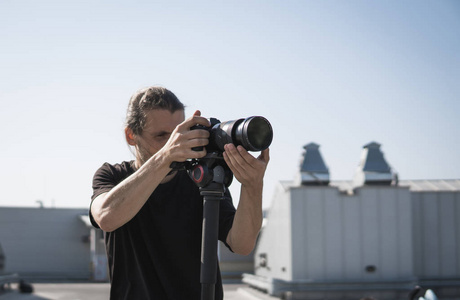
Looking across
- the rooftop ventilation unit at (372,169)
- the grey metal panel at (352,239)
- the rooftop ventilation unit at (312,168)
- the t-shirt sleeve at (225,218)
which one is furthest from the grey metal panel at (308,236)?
the t-shirt sleeve at (225,218)

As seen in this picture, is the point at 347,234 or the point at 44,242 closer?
the point at 347,234

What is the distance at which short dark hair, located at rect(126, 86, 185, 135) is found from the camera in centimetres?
221

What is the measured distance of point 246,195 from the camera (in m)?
2.04

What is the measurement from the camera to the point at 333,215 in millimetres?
16578

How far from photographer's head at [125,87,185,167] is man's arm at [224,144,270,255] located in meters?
0.43

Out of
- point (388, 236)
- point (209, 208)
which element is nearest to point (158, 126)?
point (209, 208)

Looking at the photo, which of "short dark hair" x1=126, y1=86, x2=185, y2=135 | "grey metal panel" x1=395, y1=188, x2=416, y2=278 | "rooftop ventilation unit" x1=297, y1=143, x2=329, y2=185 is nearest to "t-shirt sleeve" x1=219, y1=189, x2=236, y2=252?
"short dark hair" x1=126, y1=86, x2=185, y2=135

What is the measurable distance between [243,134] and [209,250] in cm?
42

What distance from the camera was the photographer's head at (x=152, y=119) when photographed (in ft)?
7.22

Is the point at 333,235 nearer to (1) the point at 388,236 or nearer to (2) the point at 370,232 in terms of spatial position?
(2) the point at 370,232

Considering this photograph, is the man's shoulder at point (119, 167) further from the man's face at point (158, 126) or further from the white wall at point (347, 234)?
the white wall at point (347, 234)

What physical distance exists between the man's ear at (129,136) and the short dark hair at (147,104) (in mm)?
18

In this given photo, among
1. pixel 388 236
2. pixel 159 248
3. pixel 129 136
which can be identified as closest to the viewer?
pixel 159 248

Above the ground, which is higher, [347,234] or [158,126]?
[158,126]
